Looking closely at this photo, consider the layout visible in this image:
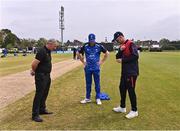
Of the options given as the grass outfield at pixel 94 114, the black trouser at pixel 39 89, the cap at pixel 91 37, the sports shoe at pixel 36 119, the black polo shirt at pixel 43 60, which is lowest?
the grass outfield at pixel 94 114

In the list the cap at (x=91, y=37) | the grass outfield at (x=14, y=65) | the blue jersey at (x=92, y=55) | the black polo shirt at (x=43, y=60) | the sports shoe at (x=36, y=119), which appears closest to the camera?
the sports shoe at (x=36, y=119)

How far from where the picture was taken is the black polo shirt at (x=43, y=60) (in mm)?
8773

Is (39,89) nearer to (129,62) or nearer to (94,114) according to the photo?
(94,114)

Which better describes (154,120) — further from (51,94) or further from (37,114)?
(51,94)

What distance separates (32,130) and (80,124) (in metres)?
1.06

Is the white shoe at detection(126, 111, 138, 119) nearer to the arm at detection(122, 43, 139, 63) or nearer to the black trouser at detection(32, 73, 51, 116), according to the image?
the arm at detection(122, 43, 139, 63)

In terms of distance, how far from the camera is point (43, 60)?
8.86 meters

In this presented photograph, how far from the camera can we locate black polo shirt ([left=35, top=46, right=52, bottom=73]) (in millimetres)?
Result: 8773

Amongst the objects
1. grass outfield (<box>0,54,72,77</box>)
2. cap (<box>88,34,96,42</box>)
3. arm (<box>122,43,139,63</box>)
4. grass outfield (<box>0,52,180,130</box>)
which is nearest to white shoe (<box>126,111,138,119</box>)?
grass outfield (<box>0,52,180,130</box>)

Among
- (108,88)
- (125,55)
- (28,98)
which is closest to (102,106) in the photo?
(125,55)

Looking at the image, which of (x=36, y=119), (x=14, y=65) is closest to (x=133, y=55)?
(x=36, y=119)

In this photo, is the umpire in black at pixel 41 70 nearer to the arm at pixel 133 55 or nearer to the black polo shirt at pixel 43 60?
the black polo shirt at pixel 43 60

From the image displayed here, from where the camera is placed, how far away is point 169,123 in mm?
8305

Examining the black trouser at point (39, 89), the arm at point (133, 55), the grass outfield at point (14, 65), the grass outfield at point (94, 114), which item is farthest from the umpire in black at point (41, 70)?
the grass outfield at point (14, 65)
